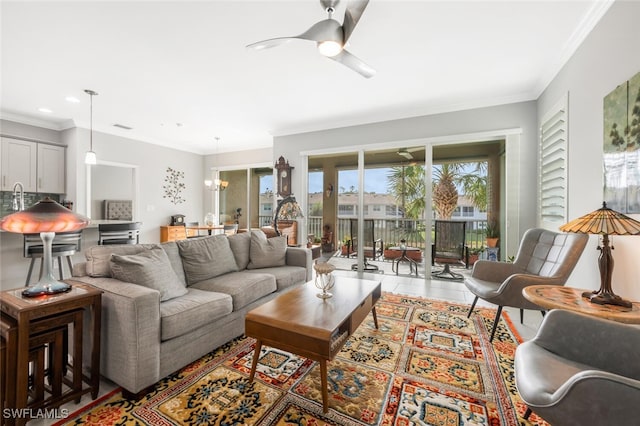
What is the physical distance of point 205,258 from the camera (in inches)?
105

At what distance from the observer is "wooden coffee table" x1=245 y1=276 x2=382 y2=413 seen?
4.94ft

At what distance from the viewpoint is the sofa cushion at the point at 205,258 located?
100 inches

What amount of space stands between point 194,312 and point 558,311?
2.18 m

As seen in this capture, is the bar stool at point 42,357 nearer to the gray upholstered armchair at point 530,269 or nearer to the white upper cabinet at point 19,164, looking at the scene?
the gray upholstered armchair at point 530,269

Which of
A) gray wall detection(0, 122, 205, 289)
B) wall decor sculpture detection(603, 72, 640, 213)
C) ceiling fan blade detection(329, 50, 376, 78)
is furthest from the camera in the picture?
gray wall detection(0, 122, 205, 289)

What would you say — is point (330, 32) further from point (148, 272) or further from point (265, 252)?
point (265, 252)

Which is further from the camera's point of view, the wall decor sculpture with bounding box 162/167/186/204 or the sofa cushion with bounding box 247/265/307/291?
the wall decor sculpture with bounding box 162/167/186/204

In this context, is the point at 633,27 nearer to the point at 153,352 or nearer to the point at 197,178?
the point at 153,352

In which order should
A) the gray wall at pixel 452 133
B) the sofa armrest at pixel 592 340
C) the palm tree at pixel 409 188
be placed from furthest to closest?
the palm tree at pixel 409 188 → the gray wall at pixel 452 133 → the sofa armrest at pixel 592 340

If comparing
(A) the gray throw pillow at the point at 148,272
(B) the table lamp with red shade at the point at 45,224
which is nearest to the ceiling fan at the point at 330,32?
(B) the table lamp with red shade at the point at 45,224

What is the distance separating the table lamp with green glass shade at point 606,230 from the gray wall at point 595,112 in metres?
0.35

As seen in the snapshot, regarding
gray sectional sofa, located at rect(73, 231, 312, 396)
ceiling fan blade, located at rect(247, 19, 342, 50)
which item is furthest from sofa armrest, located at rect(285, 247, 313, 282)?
ceiling fan blade, located at rect(247, 19, 342, 50)

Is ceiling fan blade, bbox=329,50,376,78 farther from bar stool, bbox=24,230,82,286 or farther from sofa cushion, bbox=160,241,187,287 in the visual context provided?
bar stool, bbox=24,230,82,286

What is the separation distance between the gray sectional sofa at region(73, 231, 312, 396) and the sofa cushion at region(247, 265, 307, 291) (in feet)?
0.03
